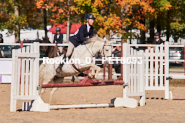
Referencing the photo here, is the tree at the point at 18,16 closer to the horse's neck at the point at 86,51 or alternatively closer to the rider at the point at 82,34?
the rider at the point at 82,34

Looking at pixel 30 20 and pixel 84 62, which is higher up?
pixel 30 20

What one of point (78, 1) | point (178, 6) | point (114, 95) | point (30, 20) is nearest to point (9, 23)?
point (30, 20)

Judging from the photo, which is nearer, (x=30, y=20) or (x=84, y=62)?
(x=84, y=62)

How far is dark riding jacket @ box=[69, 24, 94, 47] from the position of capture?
7.93 metres

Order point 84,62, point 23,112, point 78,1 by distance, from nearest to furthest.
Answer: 1. point 23,112
2. point 84,62
3. point 78,1

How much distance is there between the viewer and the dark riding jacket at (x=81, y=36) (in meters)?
7.93

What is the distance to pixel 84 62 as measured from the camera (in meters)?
7.98

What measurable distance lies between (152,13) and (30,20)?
12088mm

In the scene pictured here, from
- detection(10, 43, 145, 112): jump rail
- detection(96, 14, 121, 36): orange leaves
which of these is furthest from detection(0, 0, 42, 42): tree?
detection(10, 43, 145, 112): jump rail

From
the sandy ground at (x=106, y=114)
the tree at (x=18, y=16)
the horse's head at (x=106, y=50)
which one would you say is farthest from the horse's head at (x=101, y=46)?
the tree at (x=18, y=16)

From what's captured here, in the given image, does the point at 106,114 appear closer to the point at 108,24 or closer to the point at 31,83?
the point at 31,83

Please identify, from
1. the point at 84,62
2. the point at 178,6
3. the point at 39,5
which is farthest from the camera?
the point at 178,6

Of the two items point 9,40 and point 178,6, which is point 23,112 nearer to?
point 178,6

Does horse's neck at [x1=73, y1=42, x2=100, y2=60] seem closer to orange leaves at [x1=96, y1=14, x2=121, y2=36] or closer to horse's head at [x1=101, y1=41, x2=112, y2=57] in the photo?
horse's head at [x1=101, y1=41, x2=112, y2=57]
